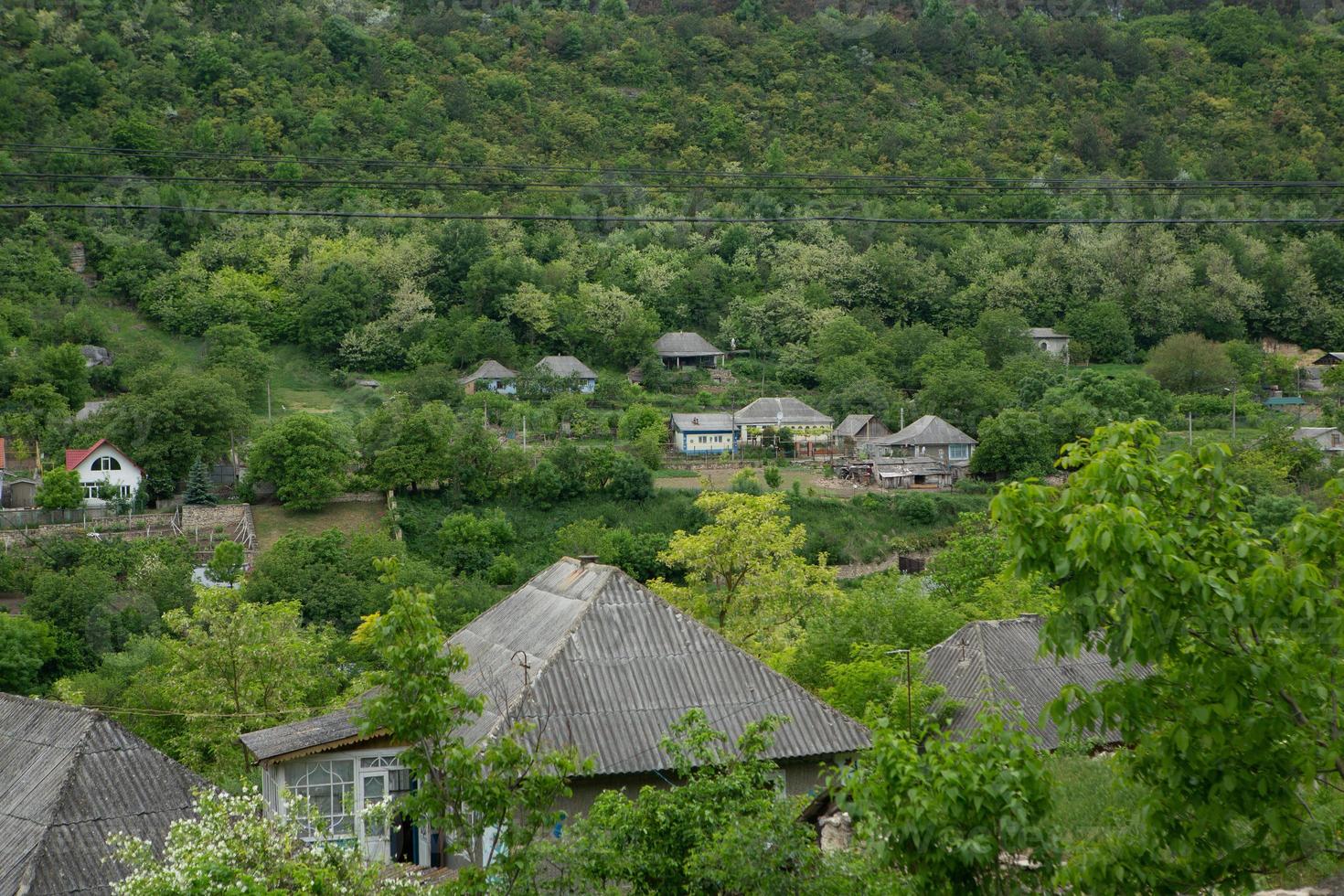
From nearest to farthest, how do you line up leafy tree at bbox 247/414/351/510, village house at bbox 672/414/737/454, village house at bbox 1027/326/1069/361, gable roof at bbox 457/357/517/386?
leafy tree at bbox 247/414/351/510 → village house at bbox 672/414/737/454 → gable roof at bbox 457/357/517/386 → village house at bbox 1027/326/1069/361

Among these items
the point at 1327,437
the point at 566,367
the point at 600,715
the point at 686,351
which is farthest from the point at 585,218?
the point at 600,715

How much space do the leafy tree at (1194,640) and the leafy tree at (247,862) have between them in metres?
3.52

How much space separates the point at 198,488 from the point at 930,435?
74.0ft

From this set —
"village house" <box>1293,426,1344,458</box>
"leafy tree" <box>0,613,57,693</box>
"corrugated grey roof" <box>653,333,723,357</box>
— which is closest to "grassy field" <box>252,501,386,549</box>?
"leafy tree" <box>0,613,57,693</box>

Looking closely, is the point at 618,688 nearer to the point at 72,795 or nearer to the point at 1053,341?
the point at 72,795

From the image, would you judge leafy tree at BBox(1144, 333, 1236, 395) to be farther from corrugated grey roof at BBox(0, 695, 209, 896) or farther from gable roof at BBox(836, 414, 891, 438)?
corrugated grey roof at BBox(0, 695, 209, 896)

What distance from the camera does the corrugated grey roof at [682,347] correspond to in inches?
2089

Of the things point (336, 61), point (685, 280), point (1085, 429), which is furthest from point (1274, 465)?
point (336, 61)

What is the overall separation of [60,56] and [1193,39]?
233ft

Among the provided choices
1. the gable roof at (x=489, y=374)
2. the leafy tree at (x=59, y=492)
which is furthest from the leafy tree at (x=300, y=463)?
the gable roof at (x=489, y=374)

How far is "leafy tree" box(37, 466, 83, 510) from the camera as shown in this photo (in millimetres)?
34625

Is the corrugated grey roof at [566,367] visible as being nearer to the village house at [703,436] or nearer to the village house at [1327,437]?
the village house at [703,436]

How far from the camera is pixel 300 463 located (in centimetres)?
3631

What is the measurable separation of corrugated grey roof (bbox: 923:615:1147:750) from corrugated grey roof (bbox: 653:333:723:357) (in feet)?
122
